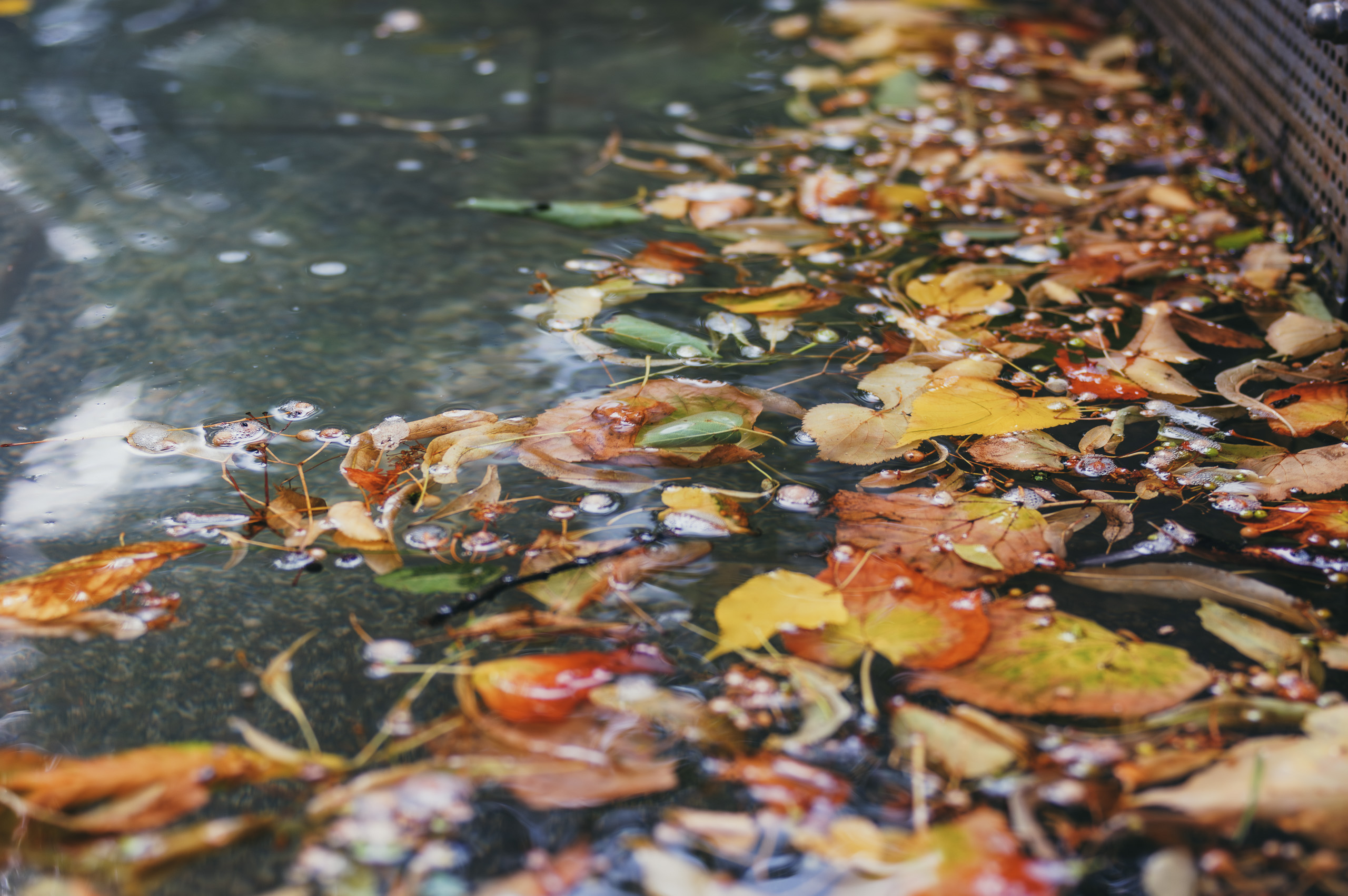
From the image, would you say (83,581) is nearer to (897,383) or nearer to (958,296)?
(897,383)

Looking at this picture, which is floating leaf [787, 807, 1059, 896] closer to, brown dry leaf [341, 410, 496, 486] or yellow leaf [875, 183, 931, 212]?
brown dry leaf [341, 410, 496, 486]

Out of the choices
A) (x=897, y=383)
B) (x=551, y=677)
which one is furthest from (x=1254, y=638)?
(x=551, y=677)

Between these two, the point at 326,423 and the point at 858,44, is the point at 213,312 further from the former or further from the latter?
the point at 858,44

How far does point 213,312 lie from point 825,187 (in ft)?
2.81

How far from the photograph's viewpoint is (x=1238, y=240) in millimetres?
1353

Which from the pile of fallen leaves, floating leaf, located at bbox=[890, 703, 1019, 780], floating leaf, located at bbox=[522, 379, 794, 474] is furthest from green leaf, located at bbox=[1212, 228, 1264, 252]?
floating leaf, located at bbox=[890, 703, 1019, 780]

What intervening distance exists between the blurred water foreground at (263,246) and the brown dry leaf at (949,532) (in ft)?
1.16

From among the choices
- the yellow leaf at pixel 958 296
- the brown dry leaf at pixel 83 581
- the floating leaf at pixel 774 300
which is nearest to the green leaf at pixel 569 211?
the floating leaf at pixel 774 300

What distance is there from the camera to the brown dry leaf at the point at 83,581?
783 millimetres

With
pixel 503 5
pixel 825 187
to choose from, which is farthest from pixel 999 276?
pixel 503 5

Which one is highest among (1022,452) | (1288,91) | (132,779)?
(1288,91)

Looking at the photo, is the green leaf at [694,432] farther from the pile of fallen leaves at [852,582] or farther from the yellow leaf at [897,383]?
the yellow leaf at [897,383]

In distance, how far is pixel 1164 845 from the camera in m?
0.60

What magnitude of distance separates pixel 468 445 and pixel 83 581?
0.33m
